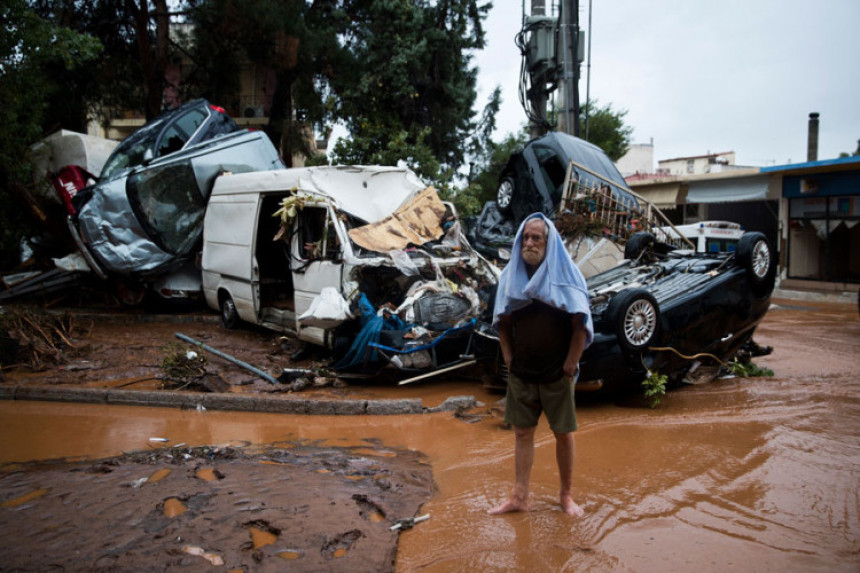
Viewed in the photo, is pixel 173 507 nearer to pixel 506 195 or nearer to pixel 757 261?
pixel 757 261

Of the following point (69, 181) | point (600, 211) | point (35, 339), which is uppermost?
point (69, 181)

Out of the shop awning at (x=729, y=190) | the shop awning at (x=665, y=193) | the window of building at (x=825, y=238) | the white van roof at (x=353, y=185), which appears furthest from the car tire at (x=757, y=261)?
the shop awning at (x=665, y=193)

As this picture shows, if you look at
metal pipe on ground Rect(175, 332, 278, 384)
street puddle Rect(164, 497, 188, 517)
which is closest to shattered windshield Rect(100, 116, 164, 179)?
metal pipe on ground Rect(175, 332, 278, 384)

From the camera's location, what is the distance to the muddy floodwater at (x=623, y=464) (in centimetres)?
315

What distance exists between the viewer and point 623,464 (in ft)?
14.6

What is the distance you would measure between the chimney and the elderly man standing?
27.5m

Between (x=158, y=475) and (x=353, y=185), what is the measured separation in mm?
5191

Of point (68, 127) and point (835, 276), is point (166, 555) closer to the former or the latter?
Result: point (68, 127)

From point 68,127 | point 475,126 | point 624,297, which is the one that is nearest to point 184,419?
point 624,297

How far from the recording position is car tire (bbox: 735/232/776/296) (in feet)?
21.4

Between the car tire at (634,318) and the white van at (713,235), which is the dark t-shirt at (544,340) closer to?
the car tire at (634,318)

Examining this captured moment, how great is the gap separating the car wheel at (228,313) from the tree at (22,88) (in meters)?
4.44

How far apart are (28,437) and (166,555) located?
10.3 feet

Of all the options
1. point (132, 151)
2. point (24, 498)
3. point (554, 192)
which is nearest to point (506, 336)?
point (24, 498)
